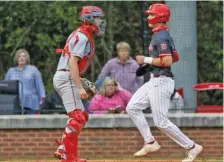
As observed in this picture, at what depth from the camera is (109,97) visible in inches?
584

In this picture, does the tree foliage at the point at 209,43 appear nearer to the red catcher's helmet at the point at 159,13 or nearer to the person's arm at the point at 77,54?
the red catcher's helmet at the point at 159,13

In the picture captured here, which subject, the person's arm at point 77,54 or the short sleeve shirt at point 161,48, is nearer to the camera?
the person's arm at point 77,54

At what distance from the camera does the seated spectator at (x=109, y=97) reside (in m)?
14.7

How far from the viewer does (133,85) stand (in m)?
15.2

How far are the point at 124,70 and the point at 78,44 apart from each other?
403 centimetres

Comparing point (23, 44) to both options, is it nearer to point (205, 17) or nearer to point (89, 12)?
point (205, 17)

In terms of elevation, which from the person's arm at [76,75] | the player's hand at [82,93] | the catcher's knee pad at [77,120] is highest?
the person's arm at [76,75]

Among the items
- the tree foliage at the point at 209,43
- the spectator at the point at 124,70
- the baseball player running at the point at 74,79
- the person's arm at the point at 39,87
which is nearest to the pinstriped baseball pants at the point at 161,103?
the baseball player running at the point at 74,79

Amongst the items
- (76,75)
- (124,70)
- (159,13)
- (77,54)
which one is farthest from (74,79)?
(124,70)

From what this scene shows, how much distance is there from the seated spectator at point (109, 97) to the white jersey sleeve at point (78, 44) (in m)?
3.40

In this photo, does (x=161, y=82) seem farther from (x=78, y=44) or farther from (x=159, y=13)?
(x=78, y=44)

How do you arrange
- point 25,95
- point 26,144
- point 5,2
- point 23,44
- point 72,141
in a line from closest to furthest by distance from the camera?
point 72,141 < point 26,144 < point 25,95 < point 5,2 < point 23,44

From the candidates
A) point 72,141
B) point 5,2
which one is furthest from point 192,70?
point 72,141

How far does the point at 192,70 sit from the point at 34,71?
2.49m
